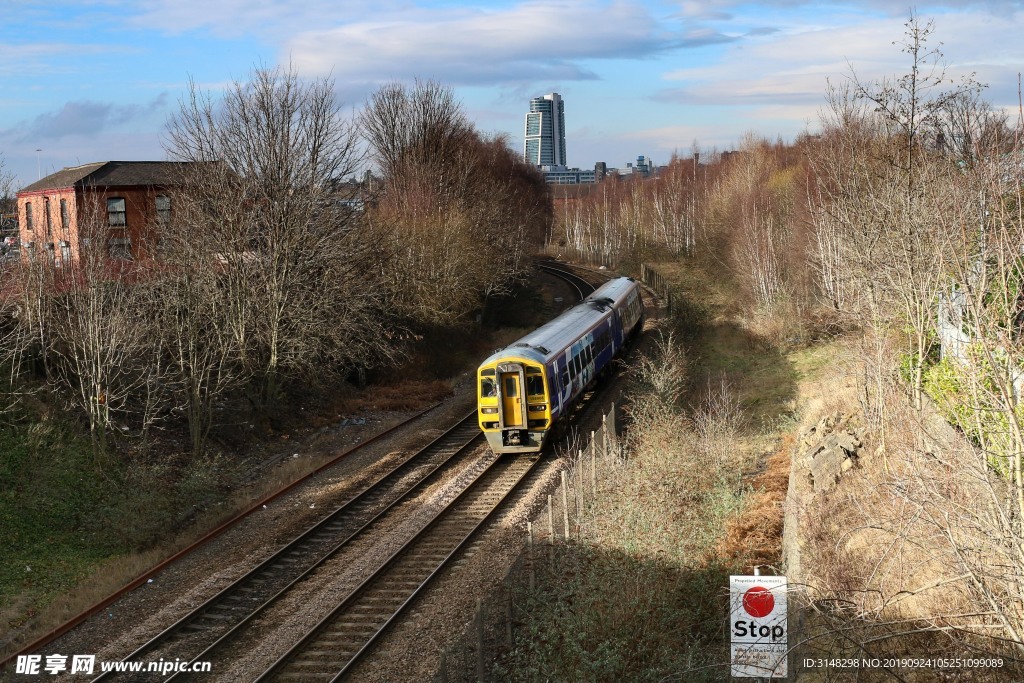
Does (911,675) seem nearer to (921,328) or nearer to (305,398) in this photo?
(921,328)

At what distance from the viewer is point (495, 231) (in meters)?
39.8

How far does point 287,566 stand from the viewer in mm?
13953

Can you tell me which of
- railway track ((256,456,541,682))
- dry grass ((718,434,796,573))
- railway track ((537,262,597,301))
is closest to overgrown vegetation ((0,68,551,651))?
railway track ((256,456,541,682))

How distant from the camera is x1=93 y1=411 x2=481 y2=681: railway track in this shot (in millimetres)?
11203

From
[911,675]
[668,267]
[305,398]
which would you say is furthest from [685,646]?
[668,267]

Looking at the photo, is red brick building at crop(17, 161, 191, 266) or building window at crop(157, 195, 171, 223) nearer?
building window at crop(157, 195, 171, 223)

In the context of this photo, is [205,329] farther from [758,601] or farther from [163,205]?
[758,601]

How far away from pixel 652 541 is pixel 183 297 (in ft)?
41.4

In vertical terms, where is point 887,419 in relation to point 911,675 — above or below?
above

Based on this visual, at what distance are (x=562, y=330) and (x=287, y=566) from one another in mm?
10666

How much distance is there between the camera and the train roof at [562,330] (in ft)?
64.3

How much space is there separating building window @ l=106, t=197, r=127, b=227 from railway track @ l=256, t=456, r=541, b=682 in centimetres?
1874

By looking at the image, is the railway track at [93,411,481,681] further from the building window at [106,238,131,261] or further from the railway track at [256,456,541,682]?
the building window at [106,238,131,261]

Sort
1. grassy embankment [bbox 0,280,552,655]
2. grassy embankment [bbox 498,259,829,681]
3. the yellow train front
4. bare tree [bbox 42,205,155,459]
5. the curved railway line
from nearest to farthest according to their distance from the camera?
grassy embankment [bbox 498,259,829,681] < the curved railway line < grassy embankment [bbox 0,280,552,655] < bare tree [bbox 42,205,155,459] < the yellow train front
